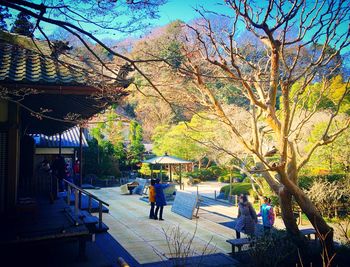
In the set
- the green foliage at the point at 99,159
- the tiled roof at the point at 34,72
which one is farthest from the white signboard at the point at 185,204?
the green foliage at the point at 99,159

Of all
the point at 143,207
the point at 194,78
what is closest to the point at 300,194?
the point at 194,78

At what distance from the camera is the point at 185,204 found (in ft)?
41.2

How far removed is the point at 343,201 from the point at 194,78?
34.3 ft

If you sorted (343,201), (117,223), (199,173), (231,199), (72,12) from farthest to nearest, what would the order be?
(199,173), (231,199), (343,201), (117,223), (72,12)

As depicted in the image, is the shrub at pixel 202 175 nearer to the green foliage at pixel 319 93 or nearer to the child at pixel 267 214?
the green foliage at pixel 319 93

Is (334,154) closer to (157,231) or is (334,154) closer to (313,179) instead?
(313,179)

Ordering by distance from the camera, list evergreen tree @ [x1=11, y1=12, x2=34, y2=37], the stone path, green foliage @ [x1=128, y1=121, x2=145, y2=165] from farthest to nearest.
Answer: green foliage @ [x1=128, y1=121, x2=145, y2=165] → the stone path → evergreen tree @ [x1=11, y1=12, x2=34, y2=37]

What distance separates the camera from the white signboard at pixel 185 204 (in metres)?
11.9

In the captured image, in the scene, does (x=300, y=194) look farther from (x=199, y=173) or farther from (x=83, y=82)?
(x=199, y=173)

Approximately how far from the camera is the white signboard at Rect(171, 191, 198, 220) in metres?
11.9

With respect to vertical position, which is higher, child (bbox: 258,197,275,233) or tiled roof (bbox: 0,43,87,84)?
tiled roof (bbox: 0,43,87,84)

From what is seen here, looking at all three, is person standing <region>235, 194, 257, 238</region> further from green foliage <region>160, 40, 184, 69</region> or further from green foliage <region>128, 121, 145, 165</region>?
green foliage <region>128, 121, 145, 165</region>

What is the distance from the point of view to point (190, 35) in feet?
25.8

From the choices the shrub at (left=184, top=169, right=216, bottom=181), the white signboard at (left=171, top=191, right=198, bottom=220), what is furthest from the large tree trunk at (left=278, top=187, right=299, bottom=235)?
the shrub at (left=184, top=169, right=216, bottom=181)
